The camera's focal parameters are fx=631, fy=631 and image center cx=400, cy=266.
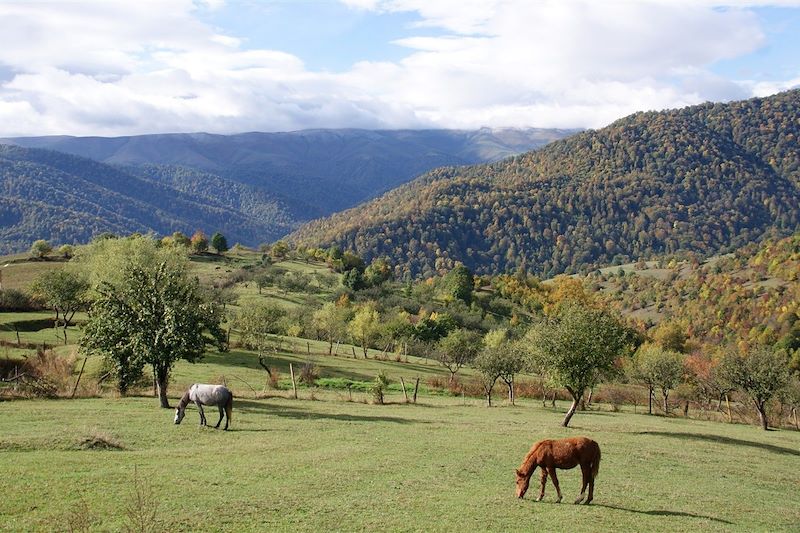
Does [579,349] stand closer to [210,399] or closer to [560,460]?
[560,460]

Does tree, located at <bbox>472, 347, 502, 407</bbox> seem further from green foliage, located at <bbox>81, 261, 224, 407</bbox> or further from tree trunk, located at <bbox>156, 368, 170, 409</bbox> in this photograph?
tree trunk, located at <bbox>156, 368, 170, 409</bbox>

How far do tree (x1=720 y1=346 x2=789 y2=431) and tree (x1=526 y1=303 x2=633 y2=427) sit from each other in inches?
739

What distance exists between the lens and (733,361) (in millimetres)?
52750

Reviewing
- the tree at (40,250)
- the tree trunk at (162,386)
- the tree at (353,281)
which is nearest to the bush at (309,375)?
the tree trunk at (162,386)

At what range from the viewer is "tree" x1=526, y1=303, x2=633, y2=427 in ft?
123

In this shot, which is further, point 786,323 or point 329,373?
point 786,323

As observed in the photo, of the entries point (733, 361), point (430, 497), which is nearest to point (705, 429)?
point (733, 361)

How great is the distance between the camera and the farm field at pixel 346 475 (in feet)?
53.1

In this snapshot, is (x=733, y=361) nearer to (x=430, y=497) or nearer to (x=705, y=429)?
(x=705, y=429)

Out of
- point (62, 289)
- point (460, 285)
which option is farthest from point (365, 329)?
point (460, 285)

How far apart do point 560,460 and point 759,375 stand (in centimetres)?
3818

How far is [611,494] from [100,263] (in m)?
70.7

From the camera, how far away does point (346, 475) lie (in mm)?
20750

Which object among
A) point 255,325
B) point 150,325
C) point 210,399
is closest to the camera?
point 210,399
